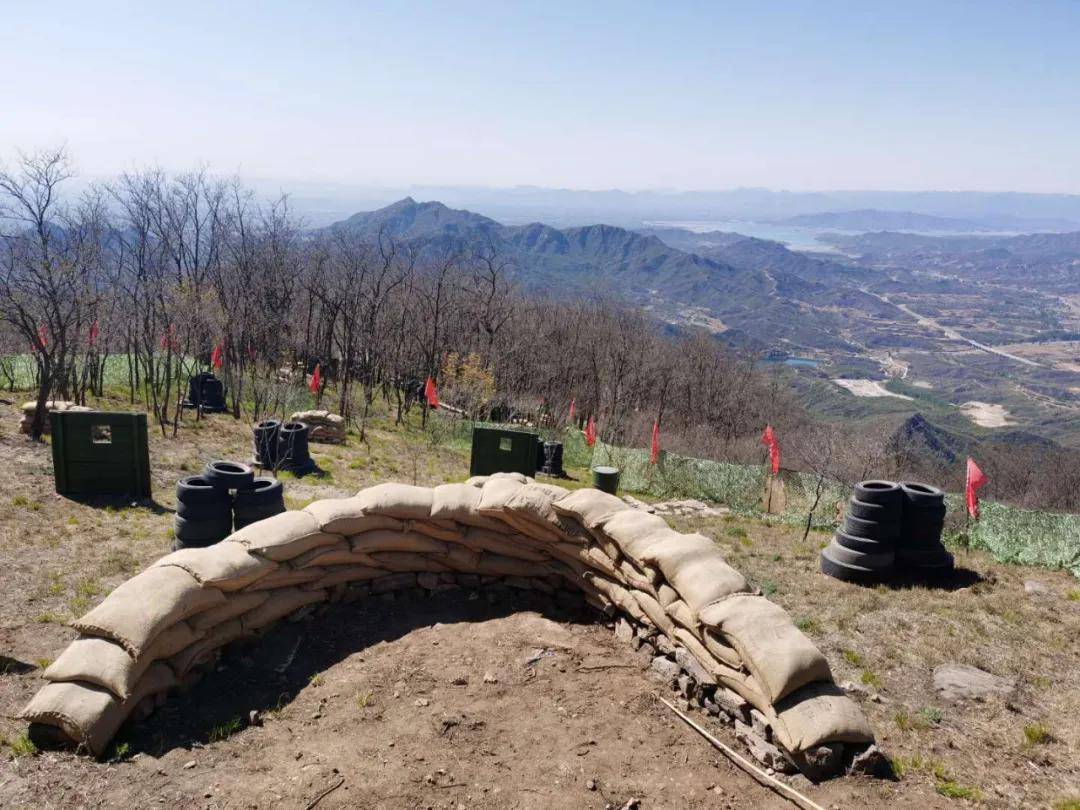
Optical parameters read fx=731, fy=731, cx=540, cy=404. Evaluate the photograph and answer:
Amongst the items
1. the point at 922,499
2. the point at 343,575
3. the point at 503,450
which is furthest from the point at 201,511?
the point at 503,450

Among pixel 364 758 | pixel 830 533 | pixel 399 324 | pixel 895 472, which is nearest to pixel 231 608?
pixel 364 758

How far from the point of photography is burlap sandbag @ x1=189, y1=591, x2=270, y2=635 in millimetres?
6078

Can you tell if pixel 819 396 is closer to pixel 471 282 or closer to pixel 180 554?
pixel 471 282

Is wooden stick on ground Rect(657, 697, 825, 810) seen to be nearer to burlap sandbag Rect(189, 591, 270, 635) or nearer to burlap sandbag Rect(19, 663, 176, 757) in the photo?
burlap sandbag Rect(189, 591, 270, 635)

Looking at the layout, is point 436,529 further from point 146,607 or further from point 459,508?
point 146,607

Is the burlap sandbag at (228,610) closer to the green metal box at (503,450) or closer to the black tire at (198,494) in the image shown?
the black tire at (198,494)

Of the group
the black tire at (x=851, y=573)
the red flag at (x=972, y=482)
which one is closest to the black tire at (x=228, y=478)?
the black tire at (x=851, y=573)

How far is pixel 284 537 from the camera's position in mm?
6832

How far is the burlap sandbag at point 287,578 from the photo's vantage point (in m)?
6.73

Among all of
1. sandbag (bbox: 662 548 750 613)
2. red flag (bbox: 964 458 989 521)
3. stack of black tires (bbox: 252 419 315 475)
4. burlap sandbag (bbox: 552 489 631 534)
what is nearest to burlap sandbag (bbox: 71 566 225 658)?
burlap sandbag (bbox: 552 489 631 534)

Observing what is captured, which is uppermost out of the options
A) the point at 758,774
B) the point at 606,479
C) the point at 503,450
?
the point at 758,774

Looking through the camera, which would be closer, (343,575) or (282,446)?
(343,575)

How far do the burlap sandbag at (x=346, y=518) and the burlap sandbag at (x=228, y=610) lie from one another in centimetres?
85

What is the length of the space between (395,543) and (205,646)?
211cm
